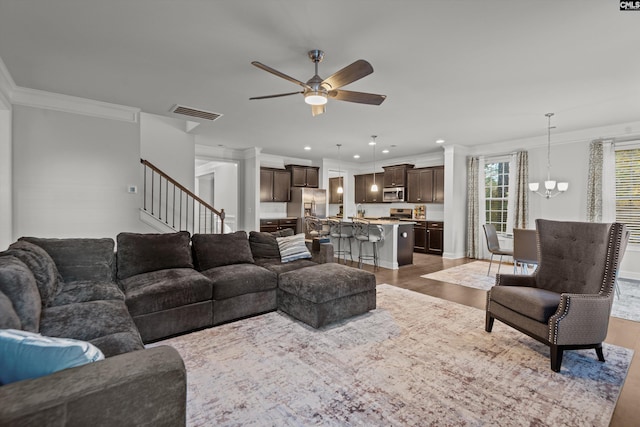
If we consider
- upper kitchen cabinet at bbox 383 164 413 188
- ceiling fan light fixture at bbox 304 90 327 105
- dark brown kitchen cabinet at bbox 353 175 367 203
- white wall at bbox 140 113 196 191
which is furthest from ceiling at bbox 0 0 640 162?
dark brown kitchen cabinet at bbox 353 175 367 203

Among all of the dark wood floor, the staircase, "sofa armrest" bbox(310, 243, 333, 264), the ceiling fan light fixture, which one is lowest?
the dark wood floor

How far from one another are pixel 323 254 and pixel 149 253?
2130 mm

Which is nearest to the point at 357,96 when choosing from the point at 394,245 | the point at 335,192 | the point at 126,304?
the point at 126,304

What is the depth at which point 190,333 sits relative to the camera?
2938mm

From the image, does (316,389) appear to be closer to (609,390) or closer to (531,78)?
(609,390)

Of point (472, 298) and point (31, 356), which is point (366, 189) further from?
point (31, 356)

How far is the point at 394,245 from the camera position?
609cm

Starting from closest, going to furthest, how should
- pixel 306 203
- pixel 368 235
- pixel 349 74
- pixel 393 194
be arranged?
pixel 349 74 < pixel 368 235 < pixel 306 203 < pixel 393 194

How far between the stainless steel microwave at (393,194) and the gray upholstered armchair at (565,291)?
18.4 ft

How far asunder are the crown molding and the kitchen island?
433 centimetres

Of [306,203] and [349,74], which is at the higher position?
[349,74]

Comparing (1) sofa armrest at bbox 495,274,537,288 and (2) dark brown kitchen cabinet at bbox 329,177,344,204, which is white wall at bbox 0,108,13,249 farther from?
(2) dark brown kitchen cabinet at bbox 329,177,344,204

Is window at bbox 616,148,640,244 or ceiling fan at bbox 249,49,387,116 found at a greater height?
ceiling fan at bbox 249,49,387,116

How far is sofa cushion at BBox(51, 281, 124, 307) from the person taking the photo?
238 cm
